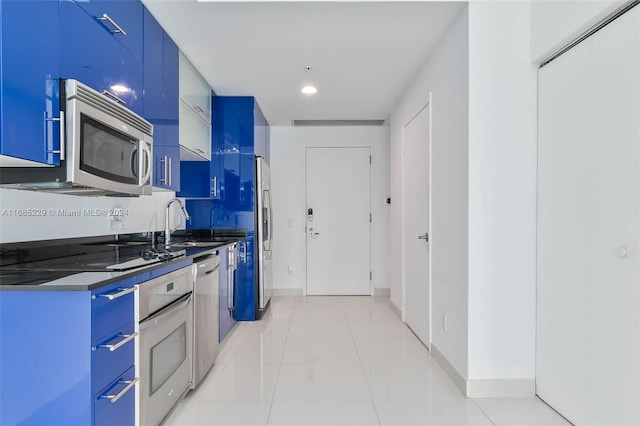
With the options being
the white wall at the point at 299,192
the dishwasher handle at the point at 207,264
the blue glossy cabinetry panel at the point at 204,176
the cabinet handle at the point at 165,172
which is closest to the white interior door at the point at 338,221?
the white wall at the point at 299,192

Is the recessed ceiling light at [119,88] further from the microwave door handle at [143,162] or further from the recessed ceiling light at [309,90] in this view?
the recessed ceiling light at [309,90]

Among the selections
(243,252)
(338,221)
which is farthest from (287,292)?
(243,252)

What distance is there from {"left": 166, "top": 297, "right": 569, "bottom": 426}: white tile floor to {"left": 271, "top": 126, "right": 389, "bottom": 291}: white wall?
5.13ft

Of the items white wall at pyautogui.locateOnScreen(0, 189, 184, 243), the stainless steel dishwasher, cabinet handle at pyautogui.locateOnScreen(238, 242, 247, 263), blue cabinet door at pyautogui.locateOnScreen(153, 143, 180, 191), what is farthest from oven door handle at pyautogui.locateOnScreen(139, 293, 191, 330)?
cabinet handle at pyautogui.locateOnScreen(238, 242, 247, 263)

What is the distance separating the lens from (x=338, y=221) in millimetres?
5445

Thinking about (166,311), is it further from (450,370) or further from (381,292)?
(381,292)

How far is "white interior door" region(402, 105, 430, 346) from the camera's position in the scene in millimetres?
3205

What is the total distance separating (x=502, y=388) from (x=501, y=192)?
1.20m

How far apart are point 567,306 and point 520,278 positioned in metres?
0.31

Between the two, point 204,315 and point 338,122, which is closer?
point 204,315

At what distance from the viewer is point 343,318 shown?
4.21 metres

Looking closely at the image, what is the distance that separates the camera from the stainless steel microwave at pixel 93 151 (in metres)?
1.61

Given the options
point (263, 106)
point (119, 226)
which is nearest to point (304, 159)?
point (263, 106)

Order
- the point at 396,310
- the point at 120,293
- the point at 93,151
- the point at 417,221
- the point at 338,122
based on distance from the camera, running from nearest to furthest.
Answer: the point at 120,293 < the point at 93,151 < the point at 417,221 < the point at 396,310 < the point at 338,122
